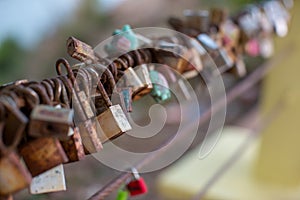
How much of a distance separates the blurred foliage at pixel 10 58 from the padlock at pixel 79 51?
11.6 feet

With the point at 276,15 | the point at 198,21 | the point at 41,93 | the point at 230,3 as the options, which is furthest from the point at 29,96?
the point at 230,3

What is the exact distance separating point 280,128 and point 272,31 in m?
0.69

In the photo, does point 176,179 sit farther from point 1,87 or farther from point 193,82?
point 1,87

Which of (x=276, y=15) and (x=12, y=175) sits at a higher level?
(x=276, y=15)

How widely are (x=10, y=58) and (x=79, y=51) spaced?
3.86 metres

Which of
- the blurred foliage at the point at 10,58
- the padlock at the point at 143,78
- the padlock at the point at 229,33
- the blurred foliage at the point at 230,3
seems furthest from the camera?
the blurred foliage at the point at 230,3

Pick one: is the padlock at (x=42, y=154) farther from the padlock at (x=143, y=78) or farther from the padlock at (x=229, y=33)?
the padlock at (x=229, y=33)

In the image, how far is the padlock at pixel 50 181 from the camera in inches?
17.1

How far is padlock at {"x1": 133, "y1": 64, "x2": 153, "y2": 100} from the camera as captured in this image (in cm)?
57

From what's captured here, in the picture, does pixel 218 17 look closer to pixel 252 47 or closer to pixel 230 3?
pixel 252 47

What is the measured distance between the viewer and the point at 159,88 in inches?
24.3

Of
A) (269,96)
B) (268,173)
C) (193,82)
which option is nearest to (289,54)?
(269,96)

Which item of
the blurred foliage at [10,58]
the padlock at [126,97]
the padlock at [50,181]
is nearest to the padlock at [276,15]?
the padlock at [126,97]

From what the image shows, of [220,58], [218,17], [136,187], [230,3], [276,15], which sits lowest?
[136,187]
